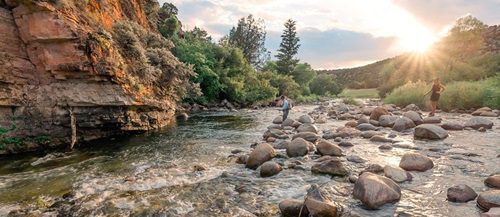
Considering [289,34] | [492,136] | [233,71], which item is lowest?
[492,136]

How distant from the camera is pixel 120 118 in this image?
1320cm

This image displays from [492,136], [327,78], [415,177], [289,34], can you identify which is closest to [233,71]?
[492,136]

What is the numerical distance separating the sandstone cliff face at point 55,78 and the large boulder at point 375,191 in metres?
10.3

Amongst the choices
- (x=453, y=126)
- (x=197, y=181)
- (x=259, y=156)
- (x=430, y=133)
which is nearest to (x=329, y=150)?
(x=259, y=156)

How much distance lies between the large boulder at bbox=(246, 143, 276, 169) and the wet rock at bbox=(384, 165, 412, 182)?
312cm

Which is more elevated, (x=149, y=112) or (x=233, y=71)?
(x=233, y=71)

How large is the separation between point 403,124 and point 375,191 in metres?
9.30

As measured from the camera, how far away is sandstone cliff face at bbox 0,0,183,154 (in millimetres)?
10500

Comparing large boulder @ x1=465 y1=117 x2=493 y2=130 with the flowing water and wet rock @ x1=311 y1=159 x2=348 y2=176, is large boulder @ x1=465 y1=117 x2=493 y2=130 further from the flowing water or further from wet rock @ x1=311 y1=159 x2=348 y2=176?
wet rock @ x1=311 y1=159 x2=348 y2=176

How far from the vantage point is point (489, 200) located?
5.00m

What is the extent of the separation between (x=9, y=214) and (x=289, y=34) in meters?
68.8

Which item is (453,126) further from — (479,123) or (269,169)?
(269,169)

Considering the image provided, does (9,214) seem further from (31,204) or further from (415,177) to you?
(415,177)

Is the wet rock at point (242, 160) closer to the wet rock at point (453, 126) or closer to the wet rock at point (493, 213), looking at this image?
the wet rock at point (493, 213)
